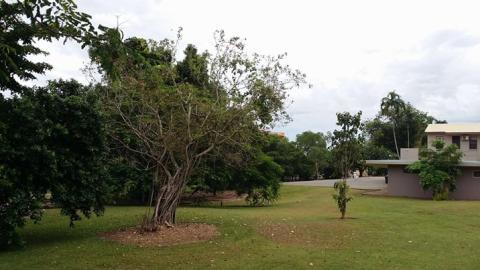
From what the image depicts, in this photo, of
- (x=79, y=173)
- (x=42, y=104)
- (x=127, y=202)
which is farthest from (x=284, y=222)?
(x=127, y=202)

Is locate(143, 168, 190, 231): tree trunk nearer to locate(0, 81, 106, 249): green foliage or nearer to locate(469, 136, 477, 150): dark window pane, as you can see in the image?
locate(0, 81, 106, 249): green foliage

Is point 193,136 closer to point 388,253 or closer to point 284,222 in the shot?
point 284,222

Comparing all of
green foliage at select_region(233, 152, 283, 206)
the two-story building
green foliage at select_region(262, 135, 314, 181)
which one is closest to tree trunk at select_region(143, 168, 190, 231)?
green foliage at select_region(233, 152, 283, 206)

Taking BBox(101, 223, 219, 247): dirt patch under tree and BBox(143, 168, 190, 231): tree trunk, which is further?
BBox(143, 168, 190, 231): tree trunk

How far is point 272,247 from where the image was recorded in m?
12.1

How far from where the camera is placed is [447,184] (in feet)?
103

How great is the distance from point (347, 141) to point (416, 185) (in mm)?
15260

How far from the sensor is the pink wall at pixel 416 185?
105 ft

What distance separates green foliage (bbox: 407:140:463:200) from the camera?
30812 mm

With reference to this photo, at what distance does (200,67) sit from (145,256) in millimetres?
6048

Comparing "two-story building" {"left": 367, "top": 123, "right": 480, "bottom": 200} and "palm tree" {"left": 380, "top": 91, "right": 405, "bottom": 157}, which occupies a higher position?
"palm tree" {"left": 380, "top": 91, "right": 405, "bottom": 157}

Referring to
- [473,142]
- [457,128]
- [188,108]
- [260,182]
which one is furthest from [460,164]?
[188,108]

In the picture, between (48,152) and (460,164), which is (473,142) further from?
(48,152)

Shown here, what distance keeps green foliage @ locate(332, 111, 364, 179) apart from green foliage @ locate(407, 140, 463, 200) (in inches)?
383
